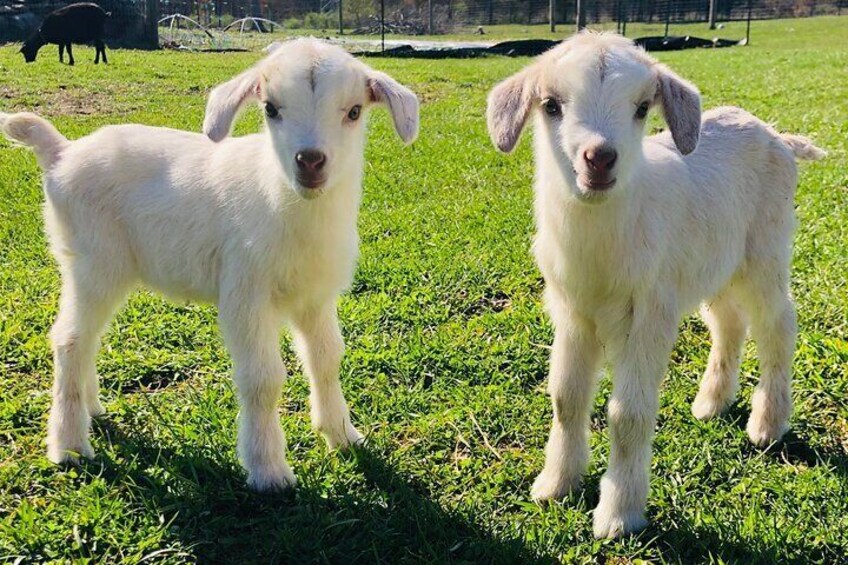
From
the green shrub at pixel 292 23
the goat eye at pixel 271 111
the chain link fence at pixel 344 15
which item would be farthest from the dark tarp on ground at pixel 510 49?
the goat eye at pixel 271 111

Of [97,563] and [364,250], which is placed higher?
[364,250]

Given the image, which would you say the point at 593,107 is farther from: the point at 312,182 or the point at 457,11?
the point at 457,11

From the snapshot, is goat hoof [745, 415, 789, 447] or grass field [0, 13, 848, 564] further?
goat hoof [745, 415, 789, 447]

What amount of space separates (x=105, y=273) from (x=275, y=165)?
3.39 feet

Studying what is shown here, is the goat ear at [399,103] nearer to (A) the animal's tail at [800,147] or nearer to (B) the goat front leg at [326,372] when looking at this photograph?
(B) the goat front leg at [326,372]

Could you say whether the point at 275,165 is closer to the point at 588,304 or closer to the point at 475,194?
the point at 588,304

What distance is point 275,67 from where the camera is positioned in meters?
3.02

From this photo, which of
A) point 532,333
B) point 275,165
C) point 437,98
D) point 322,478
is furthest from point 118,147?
point 437,98

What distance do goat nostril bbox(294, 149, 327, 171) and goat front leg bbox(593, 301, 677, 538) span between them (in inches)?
53.4

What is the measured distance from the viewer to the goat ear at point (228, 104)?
3.09m

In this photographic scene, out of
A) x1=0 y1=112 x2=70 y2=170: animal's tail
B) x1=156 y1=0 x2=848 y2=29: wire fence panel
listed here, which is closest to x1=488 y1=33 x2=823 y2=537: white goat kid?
x1=0 y1=112 x2=70 y2=170: animal's tail

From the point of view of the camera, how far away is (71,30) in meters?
19.9

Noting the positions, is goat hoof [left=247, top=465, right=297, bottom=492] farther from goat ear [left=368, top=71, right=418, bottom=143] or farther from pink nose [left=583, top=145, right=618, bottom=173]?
pink nose [left=583, top=145, right=618, bottom=173]

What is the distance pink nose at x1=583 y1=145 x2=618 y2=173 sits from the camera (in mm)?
2629
